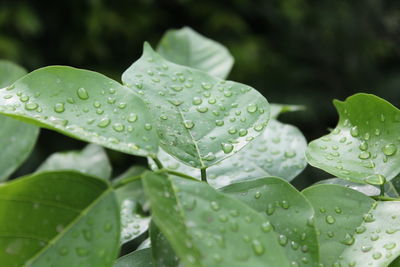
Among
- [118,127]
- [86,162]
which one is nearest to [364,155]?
[118,127]

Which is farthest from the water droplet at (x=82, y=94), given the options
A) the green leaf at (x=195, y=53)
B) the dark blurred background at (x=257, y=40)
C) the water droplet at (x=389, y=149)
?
the dark blurred background at (x=257, y=40)

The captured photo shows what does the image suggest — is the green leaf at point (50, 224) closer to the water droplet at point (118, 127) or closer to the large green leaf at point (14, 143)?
the water droplet at point (118, 127)

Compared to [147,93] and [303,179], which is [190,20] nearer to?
[303,179]

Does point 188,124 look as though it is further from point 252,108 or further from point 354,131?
point 354,131

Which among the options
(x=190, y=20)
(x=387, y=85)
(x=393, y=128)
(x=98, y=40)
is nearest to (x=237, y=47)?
(x=190, y=20)

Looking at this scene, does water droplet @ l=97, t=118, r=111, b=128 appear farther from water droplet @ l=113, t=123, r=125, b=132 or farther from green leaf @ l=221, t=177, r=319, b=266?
green leaf @ l=221, t=177, r=319, b=266

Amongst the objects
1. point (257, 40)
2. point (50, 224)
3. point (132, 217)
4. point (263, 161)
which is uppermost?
point (50, 224)
